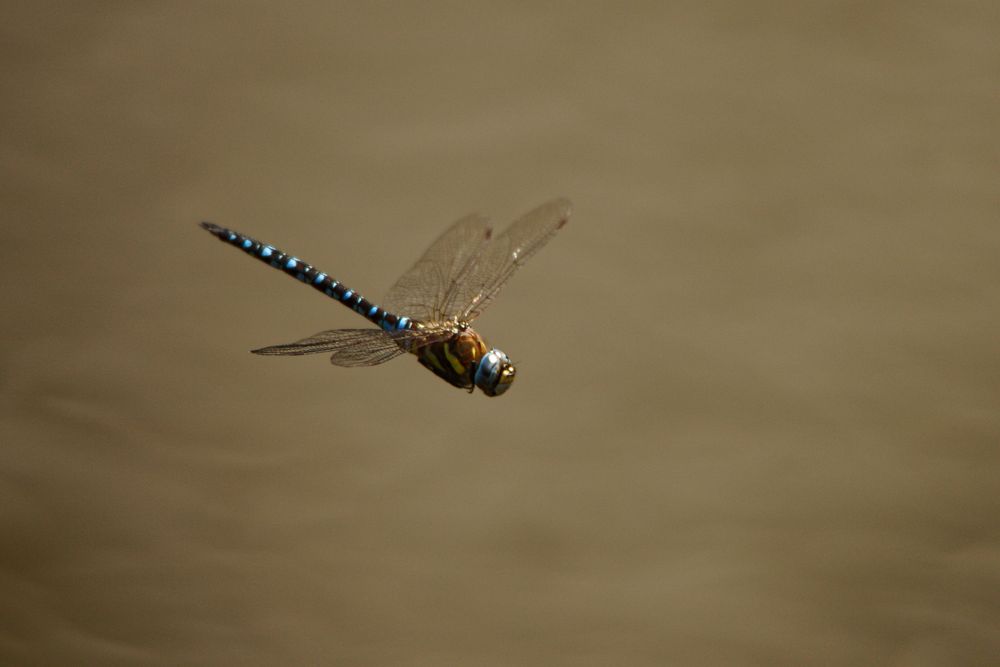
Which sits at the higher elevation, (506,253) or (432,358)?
(506,253)

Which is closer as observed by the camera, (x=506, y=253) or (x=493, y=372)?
(x=493, y=372)

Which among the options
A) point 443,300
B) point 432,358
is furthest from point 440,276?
point 432,358

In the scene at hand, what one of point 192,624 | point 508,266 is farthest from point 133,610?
point 508,266

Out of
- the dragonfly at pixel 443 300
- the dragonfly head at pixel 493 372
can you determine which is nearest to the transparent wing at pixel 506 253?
the dragonfly at pixel 443 300

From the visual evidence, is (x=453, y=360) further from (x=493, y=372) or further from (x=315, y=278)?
(x=315, y=278)

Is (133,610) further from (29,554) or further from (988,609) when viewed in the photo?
(988,609)

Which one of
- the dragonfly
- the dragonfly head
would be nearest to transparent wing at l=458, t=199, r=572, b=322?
the dragonfly

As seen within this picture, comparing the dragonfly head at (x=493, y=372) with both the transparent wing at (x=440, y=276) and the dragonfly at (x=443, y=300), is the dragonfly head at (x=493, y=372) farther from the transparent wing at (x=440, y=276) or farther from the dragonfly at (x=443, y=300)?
the transparent wing at (x=440, y=276)

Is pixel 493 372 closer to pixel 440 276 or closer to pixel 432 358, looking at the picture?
pixel 432 358
